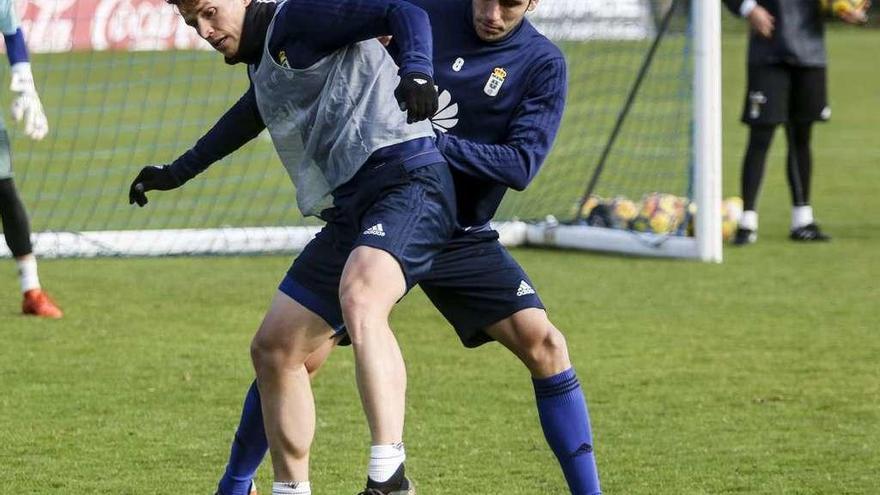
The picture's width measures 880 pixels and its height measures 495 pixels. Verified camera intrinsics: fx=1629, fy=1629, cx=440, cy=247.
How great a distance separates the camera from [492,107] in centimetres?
479

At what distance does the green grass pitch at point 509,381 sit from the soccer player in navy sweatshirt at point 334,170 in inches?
37.6

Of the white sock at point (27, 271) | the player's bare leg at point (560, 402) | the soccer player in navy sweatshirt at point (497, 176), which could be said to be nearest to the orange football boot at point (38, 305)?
the white sock at point (27, 271)

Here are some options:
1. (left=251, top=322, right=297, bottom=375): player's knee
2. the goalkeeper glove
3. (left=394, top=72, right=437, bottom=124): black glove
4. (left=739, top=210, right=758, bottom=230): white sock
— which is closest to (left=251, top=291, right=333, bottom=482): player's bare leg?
(left=251, top=322, right=297, bottom=375): player's knee

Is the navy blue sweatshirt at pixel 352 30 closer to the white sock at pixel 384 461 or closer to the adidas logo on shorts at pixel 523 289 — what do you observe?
the adidas logo on shorts at pixel 523 289

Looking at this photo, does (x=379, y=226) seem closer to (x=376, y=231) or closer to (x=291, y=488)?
(x=376, y=231)

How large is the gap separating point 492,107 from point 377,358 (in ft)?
3.12

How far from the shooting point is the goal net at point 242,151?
10633mm

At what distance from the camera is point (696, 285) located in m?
9.66

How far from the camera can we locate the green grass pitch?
557cm

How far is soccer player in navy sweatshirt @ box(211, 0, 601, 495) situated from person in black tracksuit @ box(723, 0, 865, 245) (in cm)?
658

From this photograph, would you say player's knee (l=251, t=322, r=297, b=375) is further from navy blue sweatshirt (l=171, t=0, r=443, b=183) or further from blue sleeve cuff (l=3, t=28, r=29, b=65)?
blue sleeve cuff (l=3, t=28, r=29, b=65)

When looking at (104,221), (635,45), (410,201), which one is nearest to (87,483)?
(410,201)

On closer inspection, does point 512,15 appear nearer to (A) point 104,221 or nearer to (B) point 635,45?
(A) point 104,221

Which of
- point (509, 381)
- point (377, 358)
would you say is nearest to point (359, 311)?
point (377, 358)
